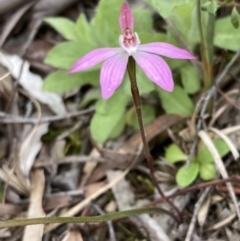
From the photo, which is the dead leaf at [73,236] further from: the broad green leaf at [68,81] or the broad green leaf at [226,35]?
the broad green leaf at [226,35]

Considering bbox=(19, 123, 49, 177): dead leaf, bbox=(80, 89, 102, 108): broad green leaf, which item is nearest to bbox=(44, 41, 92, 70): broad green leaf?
bbox=(80, 89, 102, 108): broad green leaf

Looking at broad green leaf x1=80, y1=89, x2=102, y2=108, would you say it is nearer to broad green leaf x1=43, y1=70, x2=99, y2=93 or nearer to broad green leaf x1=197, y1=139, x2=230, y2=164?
broad green leaf x1=43, y1=70, x2=99, y2=93

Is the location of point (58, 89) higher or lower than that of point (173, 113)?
higher

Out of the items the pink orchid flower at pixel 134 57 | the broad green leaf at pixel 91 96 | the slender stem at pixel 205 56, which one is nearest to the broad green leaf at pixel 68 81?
the broad green leaf at pixel 91 96

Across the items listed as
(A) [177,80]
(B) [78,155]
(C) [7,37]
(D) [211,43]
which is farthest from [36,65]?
(D) [211,43]

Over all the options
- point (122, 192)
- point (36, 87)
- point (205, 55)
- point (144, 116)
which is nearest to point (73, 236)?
point (122, 192)

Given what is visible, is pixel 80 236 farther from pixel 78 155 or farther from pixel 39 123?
pixel 39 123

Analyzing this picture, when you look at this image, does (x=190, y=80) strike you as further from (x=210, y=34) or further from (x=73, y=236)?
(x=73, y=236)

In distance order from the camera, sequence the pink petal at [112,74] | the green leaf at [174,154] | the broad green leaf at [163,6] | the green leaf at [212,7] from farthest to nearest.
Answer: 1. the green leaf at [174,154]
2. the broad green leaf at [163,6]
3. the green leaf at [212,7]
4. the pink petal at [112,74]
